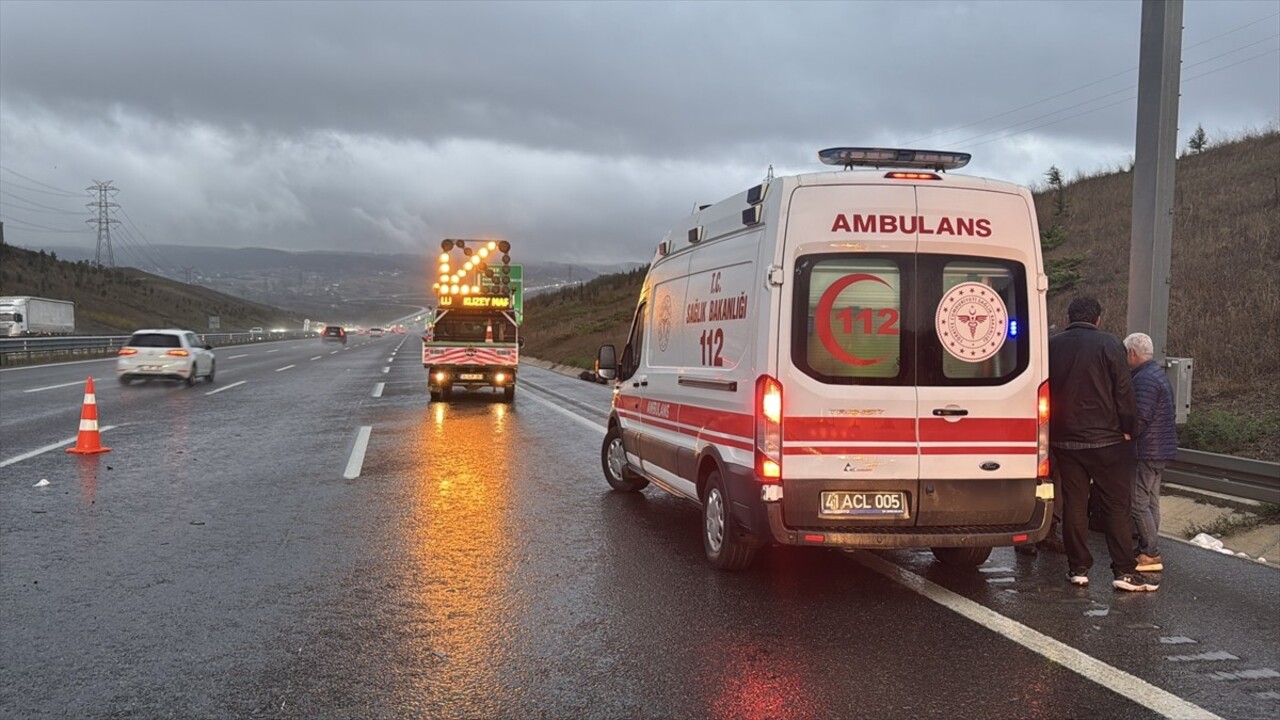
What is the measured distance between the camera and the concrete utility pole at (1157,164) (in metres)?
7.94

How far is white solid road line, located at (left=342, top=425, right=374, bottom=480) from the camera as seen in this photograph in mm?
10092

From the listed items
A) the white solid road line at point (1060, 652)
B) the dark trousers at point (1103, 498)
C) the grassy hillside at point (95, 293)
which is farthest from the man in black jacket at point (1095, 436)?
the grassy hillside at point (95, 293)

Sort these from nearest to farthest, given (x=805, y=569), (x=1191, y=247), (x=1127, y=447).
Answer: (x=1127, y=447) < (x=805, y=569) < (x=1191, y=247)

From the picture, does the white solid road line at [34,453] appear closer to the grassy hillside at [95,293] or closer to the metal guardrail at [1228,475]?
the metal guardrail at [1228,475]

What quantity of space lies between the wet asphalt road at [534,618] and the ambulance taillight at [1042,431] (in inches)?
31.6

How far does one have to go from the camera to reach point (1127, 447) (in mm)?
5789

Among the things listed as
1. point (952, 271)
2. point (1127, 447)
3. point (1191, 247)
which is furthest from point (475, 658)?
point (1191, 247)

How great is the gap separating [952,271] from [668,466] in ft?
9.38

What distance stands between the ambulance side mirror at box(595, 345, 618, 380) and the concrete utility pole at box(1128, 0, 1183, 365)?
4744 mm

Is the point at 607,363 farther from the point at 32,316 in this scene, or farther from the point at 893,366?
the point at 32,316

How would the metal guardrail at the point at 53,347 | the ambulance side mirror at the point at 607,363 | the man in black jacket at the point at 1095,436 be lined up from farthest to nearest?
1. the metal guardrail at the point at 53,347
2. the ambulance side mirror at the point at 607,363
3. the man in black jacket at the point at 1095,436

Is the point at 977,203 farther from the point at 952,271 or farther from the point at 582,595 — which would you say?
the point at 582,595

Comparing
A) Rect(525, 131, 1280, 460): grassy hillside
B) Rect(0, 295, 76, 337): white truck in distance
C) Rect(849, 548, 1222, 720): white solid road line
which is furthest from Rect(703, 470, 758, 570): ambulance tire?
Rect(0, 295, 76, 337): white truck in distance

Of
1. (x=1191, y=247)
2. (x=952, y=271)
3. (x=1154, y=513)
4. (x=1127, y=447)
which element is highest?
(x=1191, y=247)
